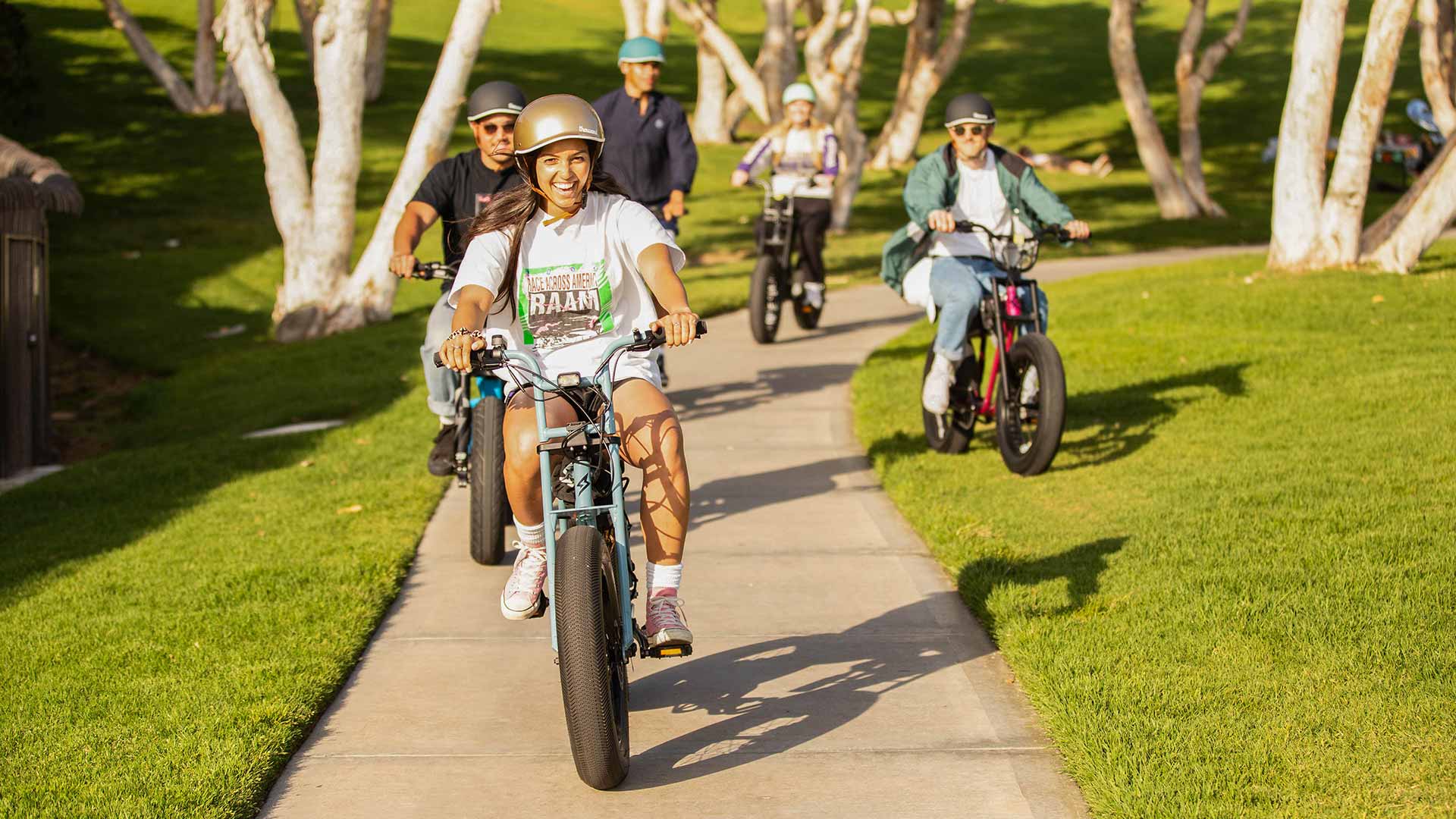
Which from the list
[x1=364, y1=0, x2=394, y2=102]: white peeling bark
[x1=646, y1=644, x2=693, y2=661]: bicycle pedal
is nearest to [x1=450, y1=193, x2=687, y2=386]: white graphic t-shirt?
[x1=646, y1=644, x2=693, y2=661]: bicycle pedal

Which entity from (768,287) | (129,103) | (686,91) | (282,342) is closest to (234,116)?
(129,103)

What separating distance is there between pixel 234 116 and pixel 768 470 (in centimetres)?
3203

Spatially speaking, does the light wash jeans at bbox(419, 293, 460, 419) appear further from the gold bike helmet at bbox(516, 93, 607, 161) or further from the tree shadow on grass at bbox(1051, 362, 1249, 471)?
the tree shadow on grass at bbox(1051, 362, 1249, 471)

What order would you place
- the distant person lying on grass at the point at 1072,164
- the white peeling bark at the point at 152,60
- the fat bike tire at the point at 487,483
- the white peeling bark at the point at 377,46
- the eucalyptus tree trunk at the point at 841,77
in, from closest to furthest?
the fat bike tire at the point at 487,483 → the eucalyptus tree trunk at the point at 841,77 → the white peeling bark at the point at 152,60 → the distant person lying on grass at the point at 1072,164 → the white peeling bark at the point at 377,46

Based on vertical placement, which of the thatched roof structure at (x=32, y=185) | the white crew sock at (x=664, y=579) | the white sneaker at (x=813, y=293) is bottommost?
the white crew sock at (x=664, y=579)

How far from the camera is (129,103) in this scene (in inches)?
1529

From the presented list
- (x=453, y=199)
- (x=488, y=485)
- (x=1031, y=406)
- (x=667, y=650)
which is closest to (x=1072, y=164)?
(x=1031, y=406)

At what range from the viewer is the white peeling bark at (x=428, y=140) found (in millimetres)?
15508

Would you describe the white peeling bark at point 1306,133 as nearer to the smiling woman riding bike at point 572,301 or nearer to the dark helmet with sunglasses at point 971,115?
the dark helmet with sunglasses at point 971,115

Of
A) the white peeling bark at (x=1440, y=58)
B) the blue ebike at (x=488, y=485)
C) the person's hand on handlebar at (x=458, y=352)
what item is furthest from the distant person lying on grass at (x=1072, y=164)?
the person's hand on handlebar at (x=458, y=352)

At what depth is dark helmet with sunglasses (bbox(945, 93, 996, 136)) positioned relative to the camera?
26.9ft

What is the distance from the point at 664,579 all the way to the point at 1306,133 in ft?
37.4

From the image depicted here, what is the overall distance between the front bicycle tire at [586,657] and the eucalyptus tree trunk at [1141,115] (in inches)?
826

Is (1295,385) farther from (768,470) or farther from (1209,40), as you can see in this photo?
(1209,40)
